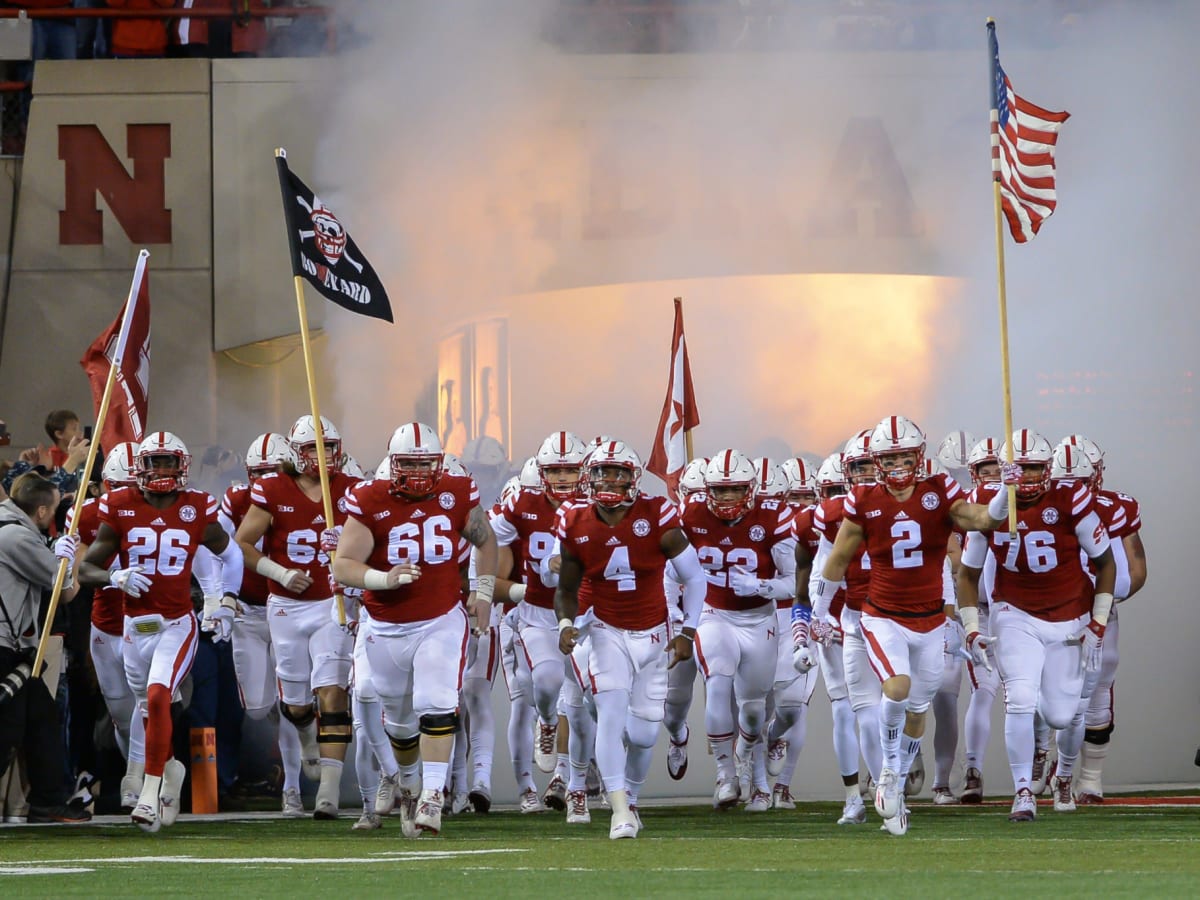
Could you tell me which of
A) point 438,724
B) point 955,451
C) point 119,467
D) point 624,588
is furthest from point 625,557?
point 955,451

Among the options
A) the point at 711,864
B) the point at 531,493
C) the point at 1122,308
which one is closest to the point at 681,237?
the point at 1122,308

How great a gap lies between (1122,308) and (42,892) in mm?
11535

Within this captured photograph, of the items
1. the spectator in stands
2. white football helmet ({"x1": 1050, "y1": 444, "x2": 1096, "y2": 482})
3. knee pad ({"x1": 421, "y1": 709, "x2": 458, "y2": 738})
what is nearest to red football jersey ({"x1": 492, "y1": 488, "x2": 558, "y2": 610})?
knee pad ({"x1": 421, "y1": 709, "x2": 458, "y2": 738})

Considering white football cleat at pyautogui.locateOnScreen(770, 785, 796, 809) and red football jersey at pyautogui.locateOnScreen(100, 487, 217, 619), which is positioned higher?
red football jersey at pyautogui.locateOnScreen(100, 487, 217, 619)

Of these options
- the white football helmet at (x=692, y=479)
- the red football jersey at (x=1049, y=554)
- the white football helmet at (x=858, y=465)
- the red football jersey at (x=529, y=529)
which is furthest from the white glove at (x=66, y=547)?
the red football jersey at (x=1049, y=554)

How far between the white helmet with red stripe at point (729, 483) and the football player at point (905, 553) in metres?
1.44

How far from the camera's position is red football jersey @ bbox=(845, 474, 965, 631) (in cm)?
891

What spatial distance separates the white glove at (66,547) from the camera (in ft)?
31.6

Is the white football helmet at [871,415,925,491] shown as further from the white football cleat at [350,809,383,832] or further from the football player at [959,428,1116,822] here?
the white football cleat at [350,809,383,832]

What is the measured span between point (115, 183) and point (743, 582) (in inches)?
286

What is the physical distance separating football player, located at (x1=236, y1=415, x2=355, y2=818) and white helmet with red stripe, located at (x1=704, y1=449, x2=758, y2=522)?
1785mm

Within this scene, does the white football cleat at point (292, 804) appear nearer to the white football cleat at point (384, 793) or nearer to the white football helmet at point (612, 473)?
the white football cleat at point (384, 793)

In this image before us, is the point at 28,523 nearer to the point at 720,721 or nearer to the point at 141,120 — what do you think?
the point at 720,721

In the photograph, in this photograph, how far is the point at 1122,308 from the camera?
16.2 m
